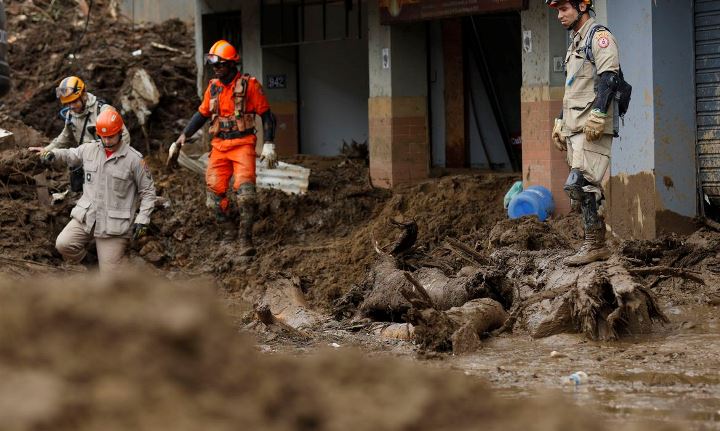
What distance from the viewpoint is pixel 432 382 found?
385cm

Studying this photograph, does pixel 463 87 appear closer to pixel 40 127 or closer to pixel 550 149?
pixel 550 149

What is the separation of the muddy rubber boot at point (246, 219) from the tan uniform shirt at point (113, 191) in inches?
99.4

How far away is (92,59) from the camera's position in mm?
18062

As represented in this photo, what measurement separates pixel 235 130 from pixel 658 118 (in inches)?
176

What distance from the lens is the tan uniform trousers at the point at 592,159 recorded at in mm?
8227

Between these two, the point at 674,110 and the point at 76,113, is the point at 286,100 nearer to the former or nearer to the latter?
the point at 76,113

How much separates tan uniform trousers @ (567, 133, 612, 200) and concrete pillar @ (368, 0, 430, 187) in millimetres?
6107

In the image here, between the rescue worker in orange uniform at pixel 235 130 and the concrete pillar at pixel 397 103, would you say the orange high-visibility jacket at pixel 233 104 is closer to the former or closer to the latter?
the rescue worker in orange uniform at pixel 235 130

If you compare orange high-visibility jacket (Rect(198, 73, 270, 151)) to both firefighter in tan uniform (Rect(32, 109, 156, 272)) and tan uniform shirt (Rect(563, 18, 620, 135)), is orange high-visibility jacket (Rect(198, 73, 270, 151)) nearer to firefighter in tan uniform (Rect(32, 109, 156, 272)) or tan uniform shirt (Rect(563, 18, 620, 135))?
firefighter in tan uniform (Rect(32, 109, 156, 272))

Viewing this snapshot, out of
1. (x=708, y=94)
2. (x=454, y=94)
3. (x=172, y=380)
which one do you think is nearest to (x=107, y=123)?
(x=708, y=94)

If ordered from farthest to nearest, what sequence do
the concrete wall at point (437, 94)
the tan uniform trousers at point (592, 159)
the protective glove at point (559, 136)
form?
the concrete wall at point (437, 94) < the protective glove at point (559, 136) < the tan uniform trousers at point (592, 159)

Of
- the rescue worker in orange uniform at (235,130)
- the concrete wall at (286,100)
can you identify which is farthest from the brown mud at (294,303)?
the concrete wall at (286,100)

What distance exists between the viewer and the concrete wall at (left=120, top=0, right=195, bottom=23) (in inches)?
824


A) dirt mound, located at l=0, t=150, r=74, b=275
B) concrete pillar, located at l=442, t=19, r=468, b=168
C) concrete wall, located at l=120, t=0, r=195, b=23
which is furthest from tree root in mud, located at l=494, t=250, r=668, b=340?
concrete wall, located at l=120, t=0, r=195, b=23
